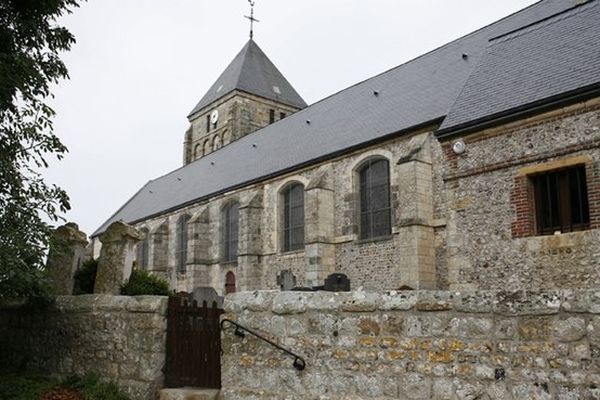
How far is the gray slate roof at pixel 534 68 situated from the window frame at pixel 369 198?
677 cm

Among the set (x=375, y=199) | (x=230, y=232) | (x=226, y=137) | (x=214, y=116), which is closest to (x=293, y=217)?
(x=375, y=199)

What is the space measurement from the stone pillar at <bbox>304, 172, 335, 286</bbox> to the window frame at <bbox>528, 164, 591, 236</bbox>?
1031 cm

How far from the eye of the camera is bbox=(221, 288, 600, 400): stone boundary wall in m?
3.73

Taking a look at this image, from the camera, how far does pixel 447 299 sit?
430cm

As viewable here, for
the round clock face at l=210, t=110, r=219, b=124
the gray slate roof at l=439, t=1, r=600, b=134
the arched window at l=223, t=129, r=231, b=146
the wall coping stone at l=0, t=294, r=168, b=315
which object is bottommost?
the wall coping stone at l=0, t=294, r=168, b=315

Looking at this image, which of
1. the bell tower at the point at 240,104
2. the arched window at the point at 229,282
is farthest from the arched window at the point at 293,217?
the bell tower at the point at 240,104

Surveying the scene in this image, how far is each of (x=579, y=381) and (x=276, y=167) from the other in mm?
20430

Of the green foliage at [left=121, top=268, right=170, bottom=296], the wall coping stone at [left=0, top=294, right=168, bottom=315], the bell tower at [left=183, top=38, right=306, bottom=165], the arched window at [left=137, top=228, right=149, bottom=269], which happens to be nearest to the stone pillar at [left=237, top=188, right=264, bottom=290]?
the arched window at [left=137, top=228, right=149, bottom=269]

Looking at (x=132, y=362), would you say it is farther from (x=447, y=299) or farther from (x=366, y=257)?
(x=366, y=257)

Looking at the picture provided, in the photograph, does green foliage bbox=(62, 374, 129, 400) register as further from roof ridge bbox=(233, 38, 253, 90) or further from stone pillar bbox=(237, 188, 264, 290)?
roof ridge bbox=(233, 38, 253, 90)

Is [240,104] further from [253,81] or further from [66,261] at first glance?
[66,261]

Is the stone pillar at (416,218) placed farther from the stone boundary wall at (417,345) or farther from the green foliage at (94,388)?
the stone boundary wall at (417,345)

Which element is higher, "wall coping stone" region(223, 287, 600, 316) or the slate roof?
the slate roof

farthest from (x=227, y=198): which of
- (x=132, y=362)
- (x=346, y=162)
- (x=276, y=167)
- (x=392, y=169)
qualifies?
(x=132, y=362)
